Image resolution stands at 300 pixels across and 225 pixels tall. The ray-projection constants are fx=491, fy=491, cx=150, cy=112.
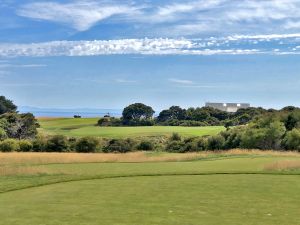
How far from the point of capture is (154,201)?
31.4ft

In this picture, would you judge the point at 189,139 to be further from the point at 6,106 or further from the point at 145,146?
the point at 6,106

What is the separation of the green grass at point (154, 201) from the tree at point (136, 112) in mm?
85383

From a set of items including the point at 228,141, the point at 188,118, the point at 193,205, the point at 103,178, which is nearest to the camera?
the point at 193,205

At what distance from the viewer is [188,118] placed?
102 m

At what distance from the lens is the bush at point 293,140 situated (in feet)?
122

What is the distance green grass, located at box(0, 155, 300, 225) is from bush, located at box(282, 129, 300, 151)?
2411 centimetres

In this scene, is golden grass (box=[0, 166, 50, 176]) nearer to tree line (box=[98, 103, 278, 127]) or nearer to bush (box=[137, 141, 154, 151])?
bush (box=[137, 141, 154, 151])

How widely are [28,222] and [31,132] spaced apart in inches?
2293

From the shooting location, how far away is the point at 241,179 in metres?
13.8

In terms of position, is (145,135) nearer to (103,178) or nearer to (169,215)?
(103,178)

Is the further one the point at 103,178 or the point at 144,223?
the point at 103,178

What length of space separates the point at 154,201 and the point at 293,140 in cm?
3025

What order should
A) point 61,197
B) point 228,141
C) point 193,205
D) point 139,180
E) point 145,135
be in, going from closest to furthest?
point 193,205 → point 61,197 → point 139,180 → point 228,141 → point 145,135

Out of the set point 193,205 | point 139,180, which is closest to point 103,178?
point 139,180
